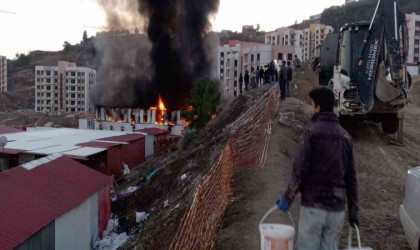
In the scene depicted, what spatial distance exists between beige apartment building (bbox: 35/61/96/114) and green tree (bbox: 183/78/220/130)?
193 ft

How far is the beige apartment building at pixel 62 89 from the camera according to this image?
296 feet

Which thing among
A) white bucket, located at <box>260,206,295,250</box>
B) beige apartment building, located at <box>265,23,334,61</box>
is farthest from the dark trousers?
beige apartment building, located at <box>265,23,334,61</box>

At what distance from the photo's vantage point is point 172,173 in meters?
17.6

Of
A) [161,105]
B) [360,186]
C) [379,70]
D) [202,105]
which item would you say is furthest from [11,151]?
[161,105]

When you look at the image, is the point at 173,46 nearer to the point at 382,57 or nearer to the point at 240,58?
the point at 240,58

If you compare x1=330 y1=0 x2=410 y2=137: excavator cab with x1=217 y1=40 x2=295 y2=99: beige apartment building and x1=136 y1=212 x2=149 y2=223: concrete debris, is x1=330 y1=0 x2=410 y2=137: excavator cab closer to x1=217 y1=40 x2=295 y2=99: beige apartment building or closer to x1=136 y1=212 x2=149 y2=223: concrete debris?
x1=136 y1=212 x2=149 y2=223: concrete debris

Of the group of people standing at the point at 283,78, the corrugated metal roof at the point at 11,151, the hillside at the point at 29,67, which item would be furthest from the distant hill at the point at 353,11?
the corrugated metal roof at the point at 11,151

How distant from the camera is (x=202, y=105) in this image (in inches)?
1384

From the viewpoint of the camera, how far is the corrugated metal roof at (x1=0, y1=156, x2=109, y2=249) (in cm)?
1072

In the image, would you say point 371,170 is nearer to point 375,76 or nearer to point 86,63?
point 375,76

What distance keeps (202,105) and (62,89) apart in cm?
6549

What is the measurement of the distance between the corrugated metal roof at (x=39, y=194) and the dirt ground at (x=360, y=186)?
5.90m

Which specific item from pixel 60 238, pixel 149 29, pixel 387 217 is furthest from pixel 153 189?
pixel 149 29

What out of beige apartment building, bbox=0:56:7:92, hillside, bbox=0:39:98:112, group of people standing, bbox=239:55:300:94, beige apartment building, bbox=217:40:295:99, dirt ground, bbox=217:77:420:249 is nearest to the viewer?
dirt ground, bbox=217:77:420:249
